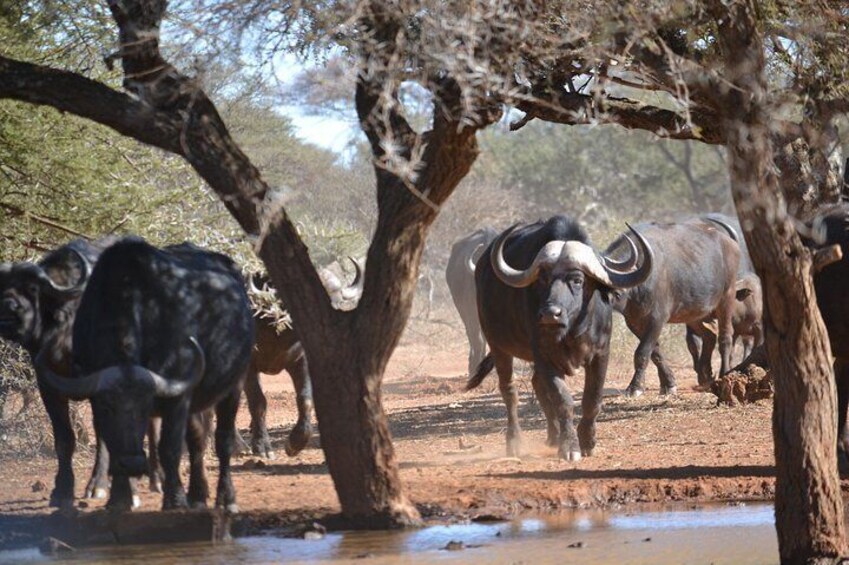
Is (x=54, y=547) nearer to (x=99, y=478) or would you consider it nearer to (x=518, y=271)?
(x=99, y=478)

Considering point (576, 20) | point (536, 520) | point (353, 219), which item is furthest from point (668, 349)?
point (576, 20)

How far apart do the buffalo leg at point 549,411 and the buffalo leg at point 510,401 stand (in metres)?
0.28

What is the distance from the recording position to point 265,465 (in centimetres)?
1231

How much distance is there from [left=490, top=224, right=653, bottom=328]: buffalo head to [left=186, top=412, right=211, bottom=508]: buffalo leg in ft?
9.37

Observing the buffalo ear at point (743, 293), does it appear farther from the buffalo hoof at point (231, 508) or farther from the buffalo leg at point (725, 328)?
the buffalo hoof at point (231, 508)

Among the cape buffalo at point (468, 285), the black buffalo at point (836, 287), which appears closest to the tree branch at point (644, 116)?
the black buffalo at point (836, 287)

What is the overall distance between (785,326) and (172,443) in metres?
3.92

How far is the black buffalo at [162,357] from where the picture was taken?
882 cm

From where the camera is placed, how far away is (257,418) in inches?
513

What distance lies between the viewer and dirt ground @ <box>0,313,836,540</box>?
10039mm

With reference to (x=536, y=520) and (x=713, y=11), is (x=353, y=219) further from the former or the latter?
(x=713, y=11)

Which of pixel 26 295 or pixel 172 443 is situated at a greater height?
pixel 26 295

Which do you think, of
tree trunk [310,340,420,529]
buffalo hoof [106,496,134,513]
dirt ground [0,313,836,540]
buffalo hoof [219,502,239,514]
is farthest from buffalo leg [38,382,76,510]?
tree trunk [310,340,420,529]

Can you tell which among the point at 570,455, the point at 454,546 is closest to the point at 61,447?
the point at 454,546
